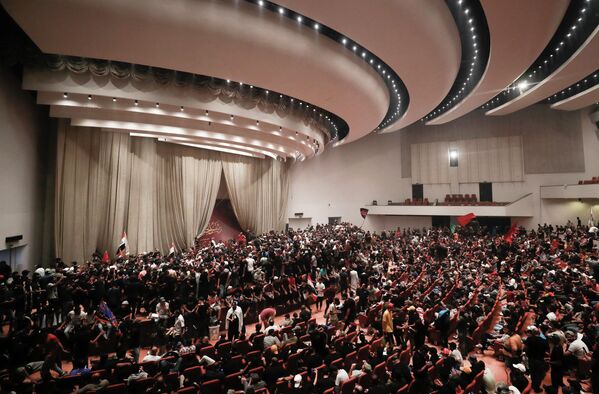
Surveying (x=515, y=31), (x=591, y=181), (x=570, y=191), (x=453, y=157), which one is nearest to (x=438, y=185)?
(x=453, y=157)

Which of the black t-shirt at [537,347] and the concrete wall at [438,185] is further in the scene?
the concrete wall at [438,185]

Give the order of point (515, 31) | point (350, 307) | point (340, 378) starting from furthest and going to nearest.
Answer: point (515, 31)
point (350, 307)
point (340, 378)

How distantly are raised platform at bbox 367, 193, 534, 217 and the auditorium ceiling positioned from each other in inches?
311

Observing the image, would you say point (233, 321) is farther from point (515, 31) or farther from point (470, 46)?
point (470, 46)

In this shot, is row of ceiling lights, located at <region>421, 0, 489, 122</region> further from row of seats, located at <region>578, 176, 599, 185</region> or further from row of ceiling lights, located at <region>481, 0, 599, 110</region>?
row of seats, located at <region>578, 176, 599, 185</region>

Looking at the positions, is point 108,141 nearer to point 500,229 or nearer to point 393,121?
point 393,121

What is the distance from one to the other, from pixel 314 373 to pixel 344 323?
3.04 meters

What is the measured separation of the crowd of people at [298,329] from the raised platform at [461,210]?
9.61 m

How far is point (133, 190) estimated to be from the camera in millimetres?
15867

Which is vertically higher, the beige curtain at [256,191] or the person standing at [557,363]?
the beige curtain at [256,191]

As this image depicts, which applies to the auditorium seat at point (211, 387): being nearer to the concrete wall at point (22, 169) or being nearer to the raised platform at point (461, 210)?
the concrete wall at point (22, 169)

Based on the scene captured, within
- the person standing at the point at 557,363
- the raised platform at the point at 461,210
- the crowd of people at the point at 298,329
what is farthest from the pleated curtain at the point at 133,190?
the person standing at the point at 557,363

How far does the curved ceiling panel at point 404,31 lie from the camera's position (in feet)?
26.9

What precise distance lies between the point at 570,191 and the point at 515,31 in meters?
15.6
